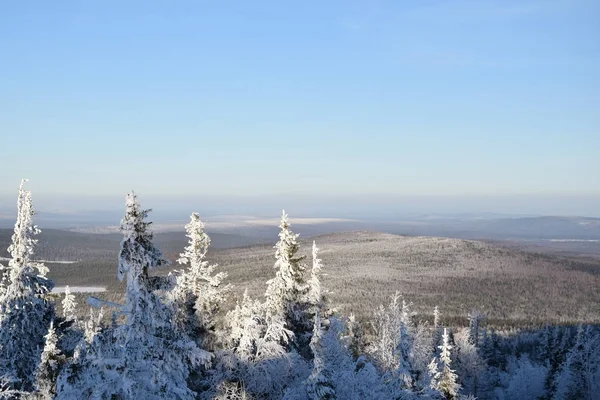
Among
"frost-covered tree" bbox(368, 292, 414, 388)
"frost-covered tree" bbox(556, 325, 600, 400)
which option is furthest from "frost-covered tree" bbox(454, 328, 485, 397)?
"frost-covered tree" bbox(368, 292, 414, 388)

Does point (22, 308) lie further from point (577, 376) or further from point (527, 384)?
point (527, 384)

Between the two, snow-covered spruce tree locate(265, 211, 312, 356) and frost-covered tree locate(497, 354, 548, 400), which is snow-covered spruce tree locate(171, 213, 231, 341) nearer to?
snow-covered spruce tree locate(265, 211, 312, 356)

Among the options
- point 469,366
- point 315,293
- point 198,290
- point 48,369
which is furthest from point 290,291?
point 469,366

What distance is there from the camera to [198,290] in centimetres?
2564

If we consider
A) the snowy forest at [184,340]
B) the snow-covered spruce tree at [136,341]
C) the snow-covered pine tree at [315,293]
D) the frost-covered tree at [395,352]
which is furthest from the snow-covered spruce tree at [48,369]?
the frost-covered tree at [395,352]

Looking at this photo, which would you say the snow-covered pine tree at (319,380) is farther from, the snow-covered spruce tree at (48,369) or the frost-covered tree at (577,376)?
the frost-covered tree at (577,376)

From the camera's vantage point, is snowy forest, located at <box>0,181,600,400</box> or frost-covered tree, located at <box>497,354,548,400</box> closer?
snowy forest, located at <box>0,181,600,400</box>

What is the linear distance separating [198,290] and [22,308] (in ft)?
25.1

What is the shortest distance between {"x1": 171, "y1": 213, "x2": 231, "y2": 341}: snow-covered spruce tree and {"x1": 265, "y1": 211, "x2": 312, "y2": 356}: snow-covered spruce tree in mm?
3991

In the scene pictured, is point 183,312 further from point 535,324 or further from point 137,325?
point 535,324

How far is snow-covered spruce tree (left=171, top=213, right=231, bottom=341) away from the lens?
81.7 ft

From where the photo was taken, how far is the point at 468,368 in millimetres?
73125

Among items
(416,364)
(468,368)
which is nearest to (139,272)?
(416,364)

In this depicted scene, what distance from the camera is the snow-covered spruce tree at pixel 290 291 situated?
96.2 ft
